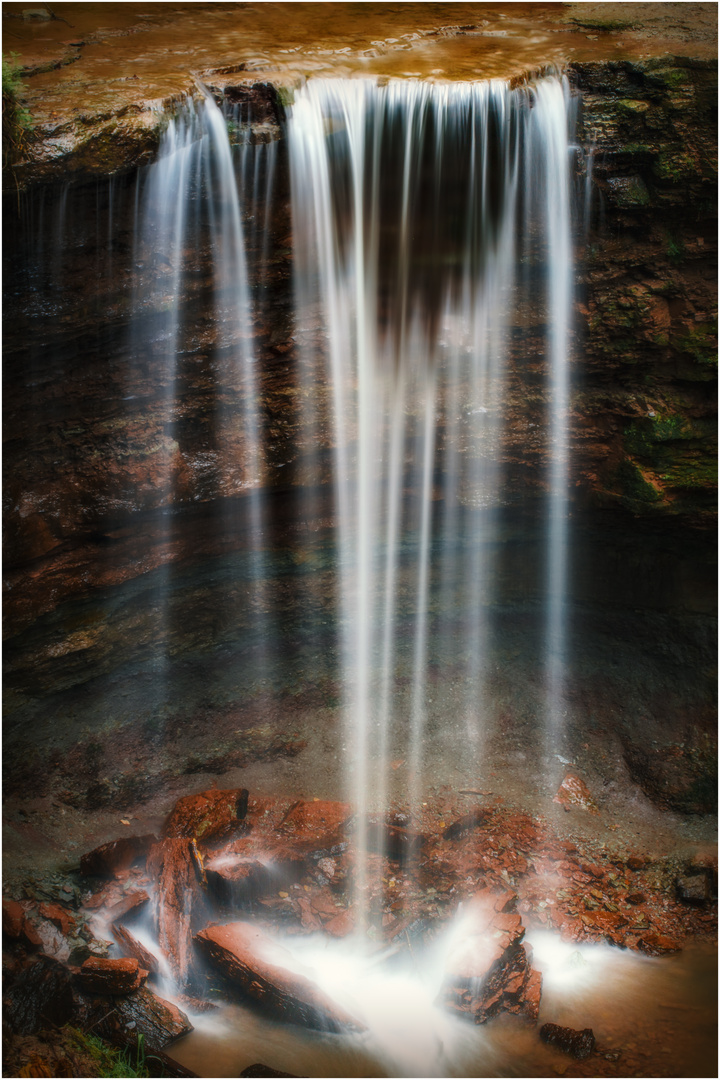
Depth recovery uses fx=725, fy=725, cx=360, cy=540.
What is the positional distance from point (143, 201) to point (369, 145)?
1857 mm

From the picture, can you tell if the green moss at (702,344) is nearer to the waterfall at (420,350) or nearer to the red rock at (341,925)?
the waterfall at (420,350)

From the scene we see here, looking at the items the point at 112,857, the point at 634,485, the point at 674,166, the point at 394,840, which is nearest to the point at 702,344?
the point at 634,485

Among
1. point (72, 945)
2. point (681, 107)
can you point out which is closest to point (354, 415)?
point (681, 107)

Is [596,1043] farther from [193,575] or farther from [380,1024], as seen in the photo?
[193,575]

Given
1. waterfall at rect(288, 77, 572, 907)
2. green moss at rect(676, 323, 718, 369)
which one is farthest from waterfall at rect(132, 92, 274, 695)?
green moss at rect(676, 323, 718, 369)

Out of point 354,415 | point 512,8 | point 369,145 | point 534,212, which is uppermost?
point 512,8

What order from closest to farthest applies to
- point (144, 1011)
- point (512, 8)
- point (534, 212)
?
point (144, 1011)
point (534, 212)
point (512, 8)

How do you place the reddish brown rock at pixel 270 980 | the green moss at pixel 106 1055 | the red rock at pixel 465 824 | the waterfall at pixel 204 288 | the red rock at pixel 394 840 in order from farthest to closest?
the red rock at pixel 465 824, the red rock at pixel 394 840, the waterfall at pixel 204 288, the reddish brown rock at pixel 270 980, the green moss at pixel 106 1055

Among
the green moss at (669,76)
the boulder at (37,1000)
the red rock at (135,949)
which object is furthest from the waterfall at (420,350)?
the boulder at (37,1000)

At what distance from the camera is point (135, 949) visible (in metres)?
5.20

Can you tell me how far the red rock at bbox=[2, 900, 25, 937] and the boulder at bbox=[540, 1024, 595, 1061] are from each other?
361cm

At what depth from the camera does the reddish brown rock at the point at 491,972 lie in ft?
16.2

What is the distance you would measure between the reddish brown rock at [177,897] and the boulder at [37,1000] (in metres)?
0.77

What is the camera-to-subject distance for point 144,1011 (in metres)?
4.63
